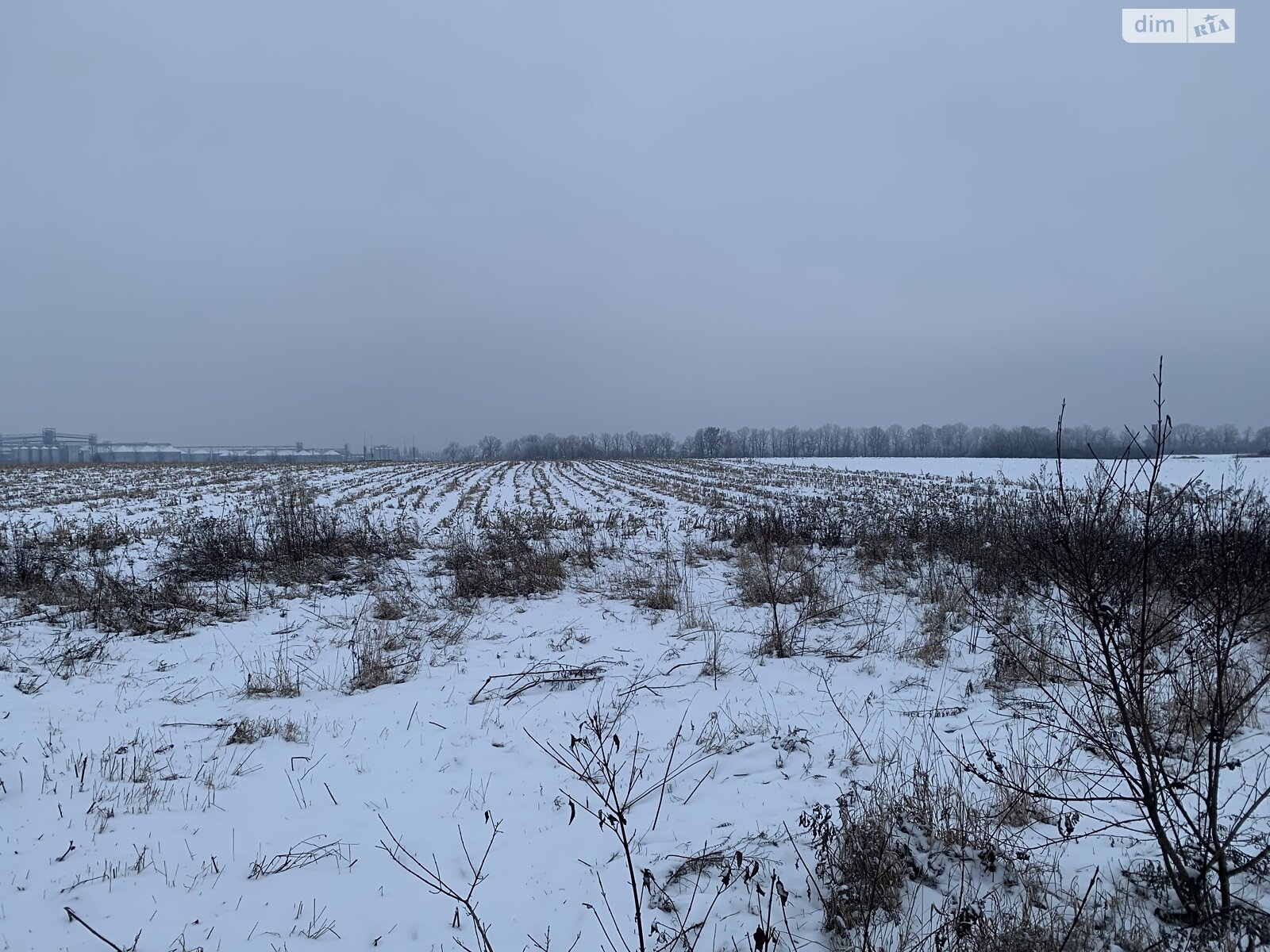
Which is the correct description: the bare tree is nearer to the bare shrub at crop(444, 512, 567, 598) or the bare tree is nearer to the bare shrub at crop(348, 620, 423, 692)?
the bare shrub at crop(348, 620, 423, 692)

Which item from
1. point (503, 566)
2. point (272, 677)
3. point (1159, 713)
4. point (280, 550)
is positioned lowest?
point (272, 677)

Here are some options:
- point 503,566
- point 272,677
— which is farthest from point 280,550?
point 272,677

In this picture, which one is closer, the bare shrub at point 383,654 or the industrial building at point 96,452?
the bare shrub at point 383,654

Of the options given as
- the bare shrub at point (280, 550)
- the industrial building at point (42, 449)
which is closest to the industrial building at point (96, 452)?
the industrial building at point (42, 449)

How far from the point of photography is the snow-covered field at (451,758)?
2799 mm

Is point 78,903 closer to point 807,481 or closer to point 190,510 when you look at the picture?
point 190,510

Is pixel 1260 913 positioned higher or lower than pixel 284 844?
higher

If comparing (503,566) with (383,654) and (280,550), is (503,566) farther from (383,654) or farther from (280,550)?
(280,550)

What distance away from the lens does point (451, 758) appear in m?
4.26

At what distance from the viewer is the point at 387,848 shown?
323 cm

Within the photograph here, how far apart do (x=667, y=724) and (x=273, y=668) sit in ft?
13.3

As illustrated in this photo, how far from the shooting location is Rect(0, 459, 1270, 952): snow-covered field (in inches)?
110

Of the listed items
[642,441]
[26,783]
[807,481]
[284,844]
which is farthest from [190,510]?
[642,441]

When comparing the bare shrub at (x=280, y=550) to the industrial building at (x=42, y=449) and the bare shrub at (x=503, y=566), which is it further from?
the industrial building at (x=42, y=449)
